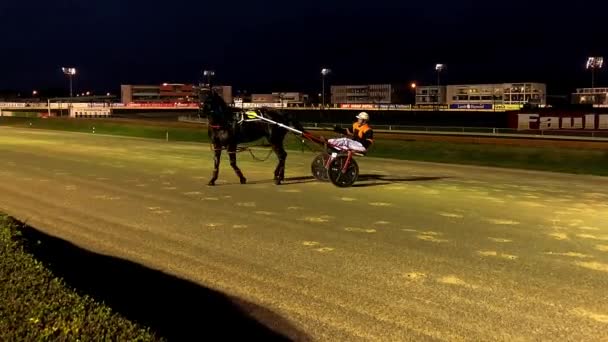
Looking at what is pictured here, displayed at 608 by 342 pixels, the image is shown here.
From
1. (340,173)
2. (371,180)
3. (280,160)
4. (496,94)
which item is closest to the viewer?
(340,173)

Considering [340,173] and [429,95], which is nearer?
[340,173]

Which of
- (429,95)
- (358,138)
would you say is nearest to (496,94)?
(429,95)

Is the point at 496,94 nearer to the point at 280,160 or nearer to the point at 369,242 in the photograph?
the point at 280,160

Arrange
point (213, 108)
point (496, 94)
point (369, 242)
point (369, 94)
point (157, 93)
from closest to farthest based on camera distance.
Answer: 1. point (369, 242)
2. point (213, 108)
3. point (496, 94)
4. point (369, 94)
5. point (157, 93)

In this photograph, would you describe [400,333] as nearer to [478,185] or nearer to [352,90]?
[478,185]

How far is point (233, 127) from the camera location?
1411 cm

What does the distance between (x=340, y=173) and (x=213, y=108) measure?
10.3 feet

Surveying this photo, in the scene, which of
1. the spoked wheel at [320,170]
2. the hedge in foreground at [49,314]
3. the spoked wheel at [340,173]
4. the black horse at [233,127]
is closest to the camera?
the hedge in foreground at [49,314]

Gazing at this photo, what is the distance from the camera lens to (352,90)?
522ft

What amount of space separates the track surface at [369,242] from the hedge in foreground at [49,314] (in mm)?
1728

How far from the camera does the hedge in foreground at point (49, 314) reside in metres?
3.64

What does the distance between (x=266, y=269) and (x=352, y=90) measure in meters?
154

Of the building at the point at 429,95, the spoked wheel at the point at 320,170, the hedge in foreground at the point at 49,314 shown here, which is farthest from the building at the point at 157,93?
the hedge in foreground at the point at 49,314

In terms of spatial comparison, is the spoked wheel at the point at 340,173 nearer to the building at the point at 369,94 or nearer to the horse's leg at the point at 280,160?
the horse's leg at the point at 280,160
